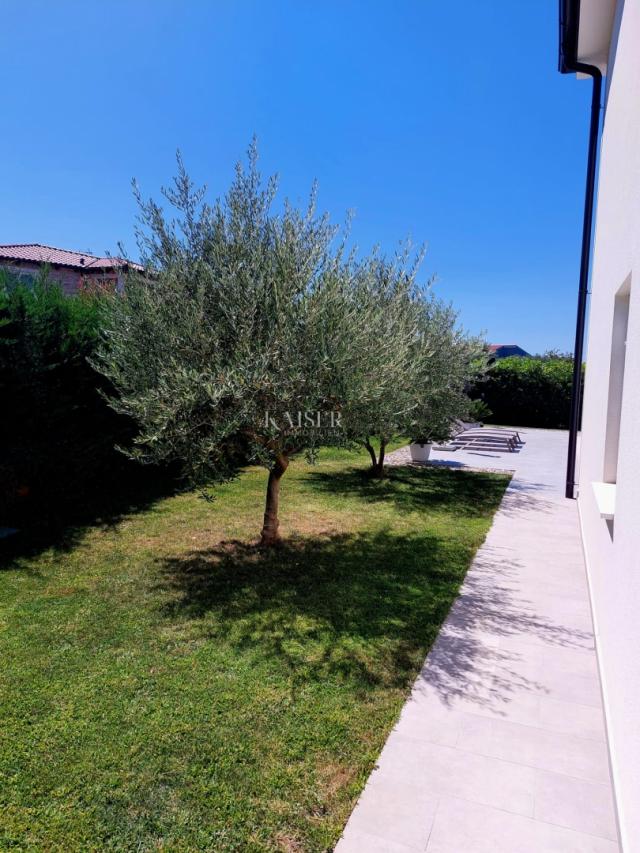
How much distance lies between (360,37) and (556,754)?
11.8 meters

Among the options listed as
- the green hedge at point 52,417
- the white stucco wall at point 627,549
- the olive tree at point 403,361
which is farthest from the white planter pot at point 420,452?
the white stucco wall at point 627,549

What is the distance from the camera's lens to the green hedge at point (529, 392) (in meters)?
26.7

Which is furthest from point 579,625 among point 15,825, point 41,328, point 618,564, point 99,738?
point 41,328

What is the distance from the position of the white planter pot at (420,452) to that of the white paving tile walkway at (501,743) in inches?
371

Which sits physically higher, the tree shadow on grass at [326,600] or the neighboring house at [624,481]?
the neighboring house at [624,481]

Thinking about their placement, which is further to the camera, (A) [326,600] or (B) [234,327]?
(A) [326,600]

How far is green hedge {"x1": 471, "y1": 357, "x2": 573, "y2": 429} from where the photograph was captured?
26.7m

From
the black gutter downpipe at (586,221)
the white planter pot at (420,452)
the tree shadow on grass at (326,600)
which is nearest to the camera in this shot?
the tree shadow on grass at (326,600)

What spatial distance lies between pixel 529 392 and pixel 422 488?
18566mm

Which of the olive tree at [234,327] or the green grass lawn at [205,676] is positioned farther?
the olive tree at [234,327]

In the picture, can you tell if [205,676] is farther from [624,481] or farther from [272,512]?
[624,481]

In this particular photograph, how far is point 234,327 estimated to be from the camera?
5254mm

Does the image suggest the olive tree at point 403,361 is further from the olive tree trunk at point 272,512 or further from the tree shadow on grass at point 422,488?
the olive tree trunk at point 272,512

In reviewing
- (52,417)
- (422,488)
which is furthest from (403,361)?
(422,488)
